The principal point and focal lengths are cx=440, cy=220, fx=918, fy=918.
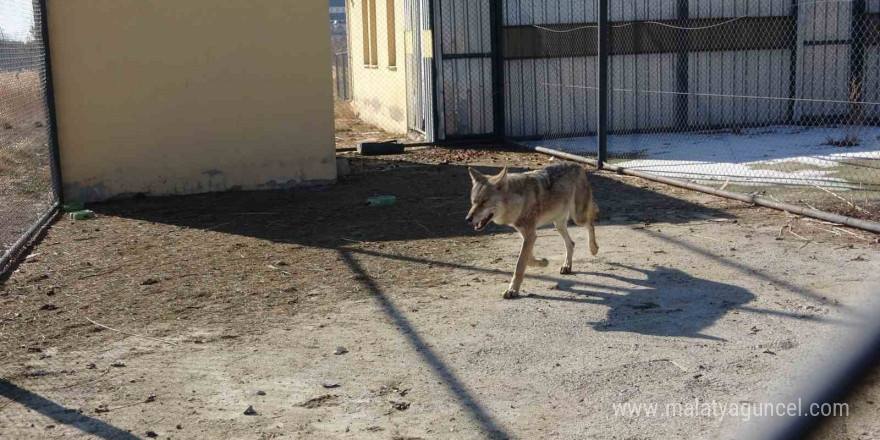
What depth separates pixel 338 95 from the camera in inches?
1139

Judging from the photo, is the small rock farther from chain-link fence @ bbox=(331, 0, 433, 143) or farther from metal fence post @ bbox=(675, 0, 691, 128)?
metal fence post @ bbox=(675, 0, 691, 128)

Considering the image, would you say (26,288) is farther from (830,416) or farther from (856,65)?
(856,65)

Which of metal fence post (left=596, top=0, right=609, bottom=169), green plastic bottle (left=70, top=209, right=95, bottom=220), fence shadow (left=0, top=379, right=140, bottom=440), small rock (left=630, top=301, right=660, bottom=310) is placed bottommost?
fence shadow (left=0, top=379, right=140, bottom=440)

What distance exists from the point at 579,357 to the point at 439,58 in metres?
10.5

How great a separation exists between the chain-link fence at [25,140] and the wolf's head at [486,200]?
4.16m

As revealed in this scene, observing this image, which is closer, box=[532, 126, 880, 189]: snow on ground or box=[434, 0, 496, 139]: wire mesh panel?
box=[532, 126, 880, 189]: snow on ground

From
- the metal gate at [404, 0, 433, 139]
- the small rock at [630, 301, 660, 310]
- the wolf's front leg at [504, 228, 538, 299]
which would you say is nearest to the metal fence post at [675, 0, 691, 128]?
the metal gate at [404, 0, 433, 139]

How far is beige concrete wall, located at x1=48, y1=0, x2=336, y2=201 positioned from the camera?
34.9 feet

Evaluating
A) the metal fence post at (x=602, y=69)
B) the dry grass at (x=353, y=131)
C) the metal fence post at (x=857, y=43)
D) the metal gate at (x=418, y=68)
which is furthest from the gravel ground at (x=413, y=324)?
the dry grass at (x=353, y=131)

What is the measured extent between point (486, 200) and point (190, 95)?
574 centimetres

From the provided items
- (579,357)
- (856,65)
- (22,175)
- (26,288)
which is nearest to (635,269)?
(579,357)

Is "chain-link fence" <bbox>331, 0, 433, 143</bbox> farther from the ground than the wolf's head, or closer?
farther from the ground

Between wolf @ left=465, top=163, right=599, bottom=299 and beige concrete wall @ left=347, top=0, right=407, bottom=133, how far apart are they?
10.1 metres

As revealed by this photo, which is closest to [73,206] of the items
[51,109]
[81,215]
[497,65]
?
[81,215]
